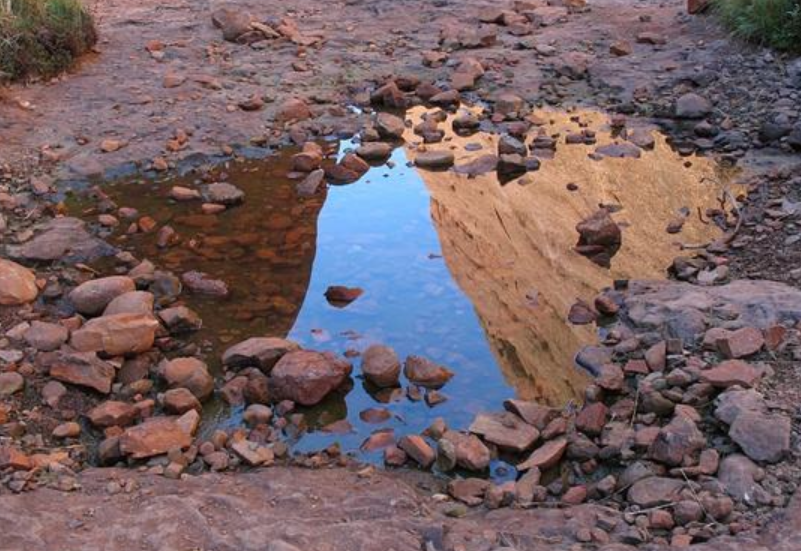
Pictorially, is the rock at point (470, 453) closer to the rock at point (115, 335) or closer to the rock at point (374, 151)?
the rock at point (115, 335)

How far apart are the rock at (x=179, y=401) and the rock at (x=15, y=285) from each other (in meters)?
1.12

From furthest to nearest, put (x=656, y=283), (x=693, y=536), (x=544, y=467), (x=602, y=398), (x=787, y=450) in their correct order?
1. (x=656, y=283)
2. (x=602, y=398)
3. (x=544, y=467)
4. (x=787, y=450)
5. (x=693, y=536)

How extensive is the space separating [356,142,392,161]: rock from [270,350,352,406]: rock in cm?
273

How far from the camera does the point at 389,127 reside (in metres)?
7.07

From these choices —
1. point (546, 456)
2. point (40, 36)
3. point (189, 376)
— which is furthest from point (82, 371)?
point (40, 36)

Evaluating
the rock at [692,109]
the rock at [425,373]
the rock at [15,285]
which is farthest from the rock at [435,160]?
the rock at [15,285]

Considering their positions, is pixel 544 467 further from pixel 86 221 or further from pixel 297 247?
pixel 86 221

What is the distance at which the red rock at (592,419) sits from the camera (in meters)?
3.93

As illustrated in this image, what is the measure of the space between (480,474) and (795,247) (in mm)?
2268

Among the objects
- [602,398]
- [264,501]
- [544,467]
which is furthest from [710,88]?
[264,501]

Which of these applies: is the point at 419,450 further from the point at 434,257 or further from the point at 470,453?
the point at 434,257

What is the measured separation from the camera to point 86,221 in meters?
5.90

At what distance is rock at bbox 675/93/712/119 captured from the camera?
7199mm

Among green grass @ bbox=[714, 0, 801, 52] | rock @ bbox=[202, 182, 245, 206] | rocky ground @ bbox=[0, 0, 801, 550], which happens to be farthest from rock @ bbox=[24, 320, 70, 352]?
green grass @ bbox=[714, 0, 801, 52]
